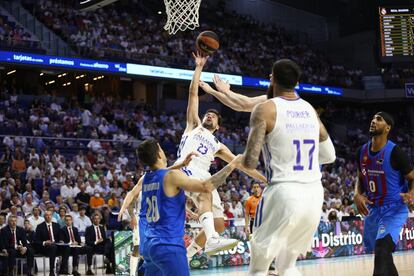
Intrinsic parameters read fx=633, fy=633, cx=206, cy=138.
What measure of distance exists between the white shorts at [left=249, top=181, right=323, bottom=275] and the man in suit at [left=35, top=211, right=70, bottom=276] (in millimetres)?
9733

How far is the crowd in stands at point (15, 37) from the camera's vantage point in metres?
22.3

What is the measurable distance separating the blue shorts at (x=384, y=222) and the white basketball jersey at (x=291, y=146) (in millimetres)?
2258

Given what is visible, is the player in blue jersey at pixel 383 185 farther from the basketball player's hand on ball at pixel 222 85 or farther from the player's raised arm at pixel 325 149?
the player's raised arm at pixel 325 149

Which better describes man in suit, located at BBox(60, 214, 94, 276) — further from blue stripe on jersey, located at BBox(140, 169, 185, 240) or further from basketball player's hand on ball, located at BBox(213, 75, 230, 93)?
blue stripe on jersey, located at BBox(140, 169, 185, 240)

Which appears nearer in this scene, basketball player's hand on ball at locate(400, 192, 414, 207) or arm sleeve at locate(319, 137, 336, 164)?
arm sleeve at locate(319, 137, 336, 164)

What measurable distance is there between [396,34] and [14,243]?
15714mm

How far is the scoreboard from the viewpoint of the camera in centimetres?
2275

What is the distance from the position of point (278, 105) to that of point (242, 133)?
936 inches

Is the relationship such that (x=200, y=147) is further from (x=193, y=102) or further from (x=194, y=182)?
(x=194, y=182)

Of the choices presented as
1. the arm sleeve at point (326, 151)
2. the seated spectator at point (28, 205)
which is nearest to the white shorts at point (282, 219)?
the arm sleeve at point (326, 151)

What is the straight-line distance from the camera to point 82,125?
2256 centimetres

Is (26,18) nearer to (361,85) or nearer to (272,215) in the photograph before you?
(361,85)

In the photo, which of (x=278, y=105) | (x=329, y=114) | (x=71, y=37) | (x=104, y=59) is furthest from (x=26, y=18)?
(x=278, y=105)

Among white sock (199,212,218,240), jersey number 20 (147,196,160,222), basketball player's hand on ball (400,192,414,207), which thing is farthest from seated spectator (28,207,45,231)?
basketball player's hand on ball (400,192,414,207)
